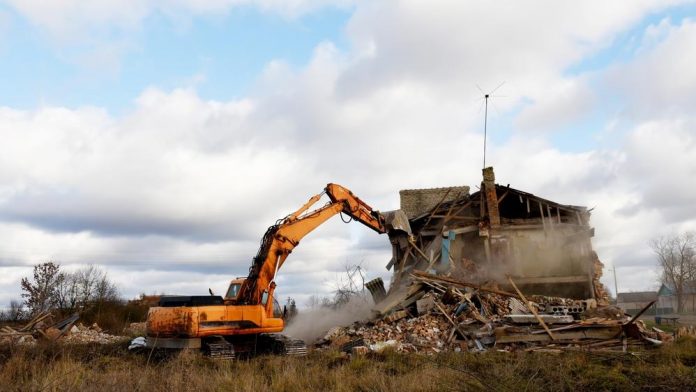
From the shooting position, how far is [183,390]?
7.82 m

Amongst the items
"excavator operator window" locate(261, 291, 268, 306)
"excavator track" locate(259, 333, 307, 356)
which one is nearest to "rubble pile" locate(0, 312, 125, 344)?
"excavator track" locate(259, 333, 307, 356)

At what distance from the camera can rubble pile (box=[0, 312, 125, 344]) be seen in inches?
822

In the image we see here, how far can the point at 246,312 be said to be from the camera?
43.9ft

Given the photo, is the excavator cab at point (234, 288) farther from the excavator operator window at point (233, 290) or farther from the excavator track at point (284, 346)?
the excavator track at point (284, 346)

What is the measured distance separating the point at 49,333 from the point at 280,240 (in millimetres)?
13047

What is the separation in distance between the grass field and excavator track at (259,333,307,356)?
49 centimetres

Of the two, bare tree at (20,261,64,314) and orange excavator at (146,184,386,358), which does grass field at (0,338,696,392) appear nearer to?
Answer: orange excavator at (146,184,386,358)

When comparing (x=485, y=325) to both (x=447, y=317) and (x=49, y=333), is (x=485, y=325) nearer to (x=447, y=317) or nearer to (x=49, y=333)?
(x=447, y=317)

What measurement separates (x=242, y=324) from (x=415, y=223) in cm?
1215

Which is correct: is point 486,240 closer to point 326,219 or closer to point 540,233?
point 540,233

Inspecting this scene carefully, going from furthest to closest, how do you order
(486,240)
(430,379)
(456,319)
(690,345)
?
1. (486,240)
2. (456,319)
3. (690,345)
4. (430,379)

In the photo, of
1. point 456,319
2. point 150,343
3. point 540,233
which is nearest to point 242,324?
point 150,343

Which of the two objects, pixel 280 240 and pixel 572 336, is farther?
pixel 572 336

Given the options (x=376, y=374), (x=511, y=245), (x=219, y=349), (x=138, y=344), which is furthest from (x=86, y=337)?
(x=376, y=374)
